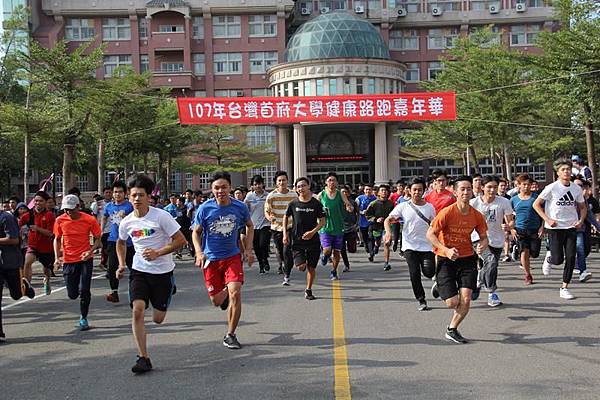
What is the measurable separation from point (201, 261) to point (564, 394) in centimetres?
345

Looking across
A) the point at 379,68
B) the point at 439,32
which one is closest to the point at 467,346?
the point at 379,68

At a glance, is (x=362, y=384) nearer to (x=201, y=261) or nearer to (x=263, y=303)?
(x=201, y=261)

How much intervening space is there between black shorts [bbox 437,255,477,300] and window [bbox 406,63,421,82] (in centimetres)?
4895

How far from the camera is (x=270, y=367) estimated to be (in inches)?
213

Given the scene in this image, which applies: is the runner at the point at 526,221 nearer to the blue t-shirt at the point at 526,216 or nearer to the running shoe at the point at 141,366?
the blue t-shirt at the point at 526,216

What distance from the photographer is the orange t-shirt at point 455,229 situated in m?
6.28

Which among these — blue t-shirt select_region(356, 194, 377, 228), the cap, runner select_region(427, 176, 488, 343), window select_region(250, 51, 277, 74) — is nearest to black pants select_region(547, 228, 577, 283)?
runner select_region(427, 176, 488, 343)

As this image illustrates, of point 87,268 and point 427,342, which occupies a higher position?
point 87,268

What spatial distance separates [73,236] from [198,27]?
46.4m

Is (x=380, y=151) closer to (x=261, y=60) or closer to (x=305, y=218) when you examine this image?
(x=261, y=60)

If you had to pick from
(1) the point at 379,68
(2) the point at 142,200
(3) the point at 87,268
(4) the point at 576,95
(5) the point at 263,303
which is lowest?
(5) the point at 263,303

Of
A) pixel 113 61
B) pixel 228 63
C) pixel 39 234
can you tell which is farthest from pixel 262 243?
pixel 113 61

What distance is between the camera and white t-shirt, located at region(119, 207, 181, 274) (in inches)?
223

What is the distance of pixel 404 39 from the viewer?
53938 millimetres
